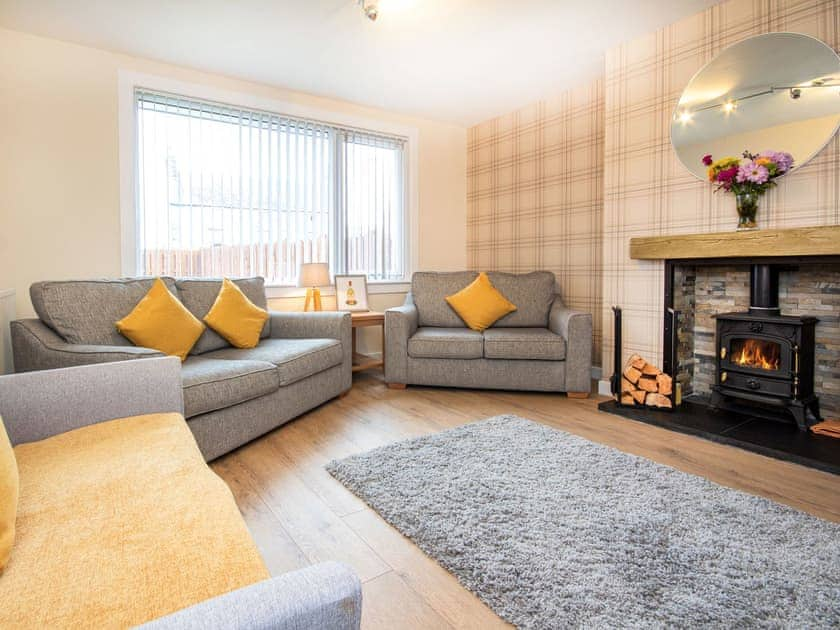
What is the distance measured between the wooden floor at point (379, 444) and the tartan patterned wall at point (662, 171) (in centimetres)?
84

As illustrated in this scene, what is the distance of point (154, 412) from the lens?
1734mm

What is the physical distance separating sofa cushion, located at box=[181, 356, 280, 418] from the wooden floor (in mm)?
292

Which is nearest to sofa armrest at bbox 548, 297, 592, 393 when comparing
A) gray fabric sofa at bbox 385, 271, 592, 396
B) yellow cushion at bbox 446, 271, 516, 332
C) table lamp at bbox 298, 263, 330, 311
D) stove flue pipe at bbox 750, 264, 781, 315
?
gray fabric sofa at bbox 385, 271, 592, 396

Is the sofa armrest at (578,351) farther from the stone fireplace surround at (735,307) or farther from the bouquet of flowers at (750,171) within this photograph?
the bouquet of flowers at (750,171)

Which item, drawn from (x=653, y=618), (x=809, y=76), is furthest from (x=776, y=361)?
(x=653, y=618)

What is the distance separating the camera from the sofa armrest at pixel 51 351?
213 centimetres

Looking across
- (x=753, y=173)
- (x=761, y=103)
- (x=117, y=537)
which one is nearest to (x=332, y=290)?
(x=753, y=173)

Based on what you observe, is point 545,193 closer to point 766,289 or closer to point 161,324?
point 766,289

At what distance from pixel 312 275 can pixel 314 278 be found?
3cm

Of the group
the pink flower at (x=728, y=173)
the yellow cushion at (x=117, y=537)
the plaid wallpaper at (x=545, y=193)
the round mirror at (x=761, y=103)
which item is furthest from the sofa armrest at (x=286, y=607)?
the plaid wallpaper at (x=545, y=193)

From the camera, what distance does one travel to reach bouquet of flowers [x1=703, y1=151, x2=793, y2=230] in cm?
258

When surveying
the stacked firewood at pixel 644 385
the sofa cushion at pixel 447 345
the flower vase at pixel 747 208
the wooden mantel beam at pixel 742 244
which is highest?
the flower vase at pixel 747 208

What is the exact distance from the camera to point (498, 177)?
4898mm

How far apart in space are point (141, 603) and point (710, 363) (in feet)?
11.3
